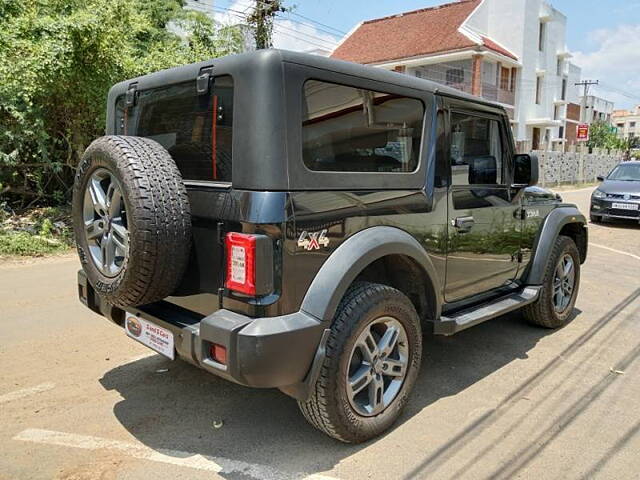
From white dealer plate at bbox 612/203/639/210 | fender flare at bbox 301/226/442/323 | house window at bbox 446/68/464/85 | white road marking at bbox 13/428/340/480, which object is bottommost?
white road marking at bbox 13/428/340/480

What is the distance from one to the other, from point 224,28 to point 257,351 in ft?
43.1

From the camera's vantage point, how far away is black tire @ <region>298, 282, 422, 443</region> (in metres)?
2.62

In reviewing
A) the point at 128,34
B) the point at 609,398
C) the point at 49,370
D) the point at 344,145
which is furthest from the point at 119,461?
the point at 128,34

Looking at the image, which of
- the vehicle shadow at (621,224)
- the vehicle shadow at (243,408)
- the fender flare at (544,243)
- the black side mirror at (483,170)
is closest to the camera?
the vehicle shadow at (243,408)

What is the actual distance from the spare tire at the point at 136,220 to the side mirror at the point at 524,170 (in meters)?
2.73

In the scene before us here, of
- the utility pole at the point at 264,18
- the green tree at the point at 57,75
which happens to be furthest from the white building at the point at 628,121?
the green tree at the point at 57,75

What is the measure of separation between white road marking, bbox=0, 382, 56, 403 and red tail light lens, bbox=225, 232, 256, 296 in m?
1.91

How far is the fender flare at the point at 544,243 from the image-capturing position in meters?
4.43

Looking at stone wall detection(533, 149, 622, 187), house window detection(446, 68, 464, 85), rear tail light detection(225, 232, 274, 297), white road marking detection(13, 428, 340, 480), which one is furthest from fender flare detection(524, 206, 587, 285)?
house window detection(446, 68, 464, 85)

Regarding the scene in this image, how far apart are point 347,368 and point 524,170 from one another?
2.39 m

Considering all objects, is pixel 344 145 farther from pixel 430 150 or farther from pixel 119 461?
pixel 119 461

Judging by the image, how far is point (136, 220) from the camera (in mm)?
2436

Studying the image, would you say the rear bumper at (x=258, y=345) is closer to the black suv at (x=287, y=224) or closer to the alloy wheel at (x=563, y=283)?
the black suv at (x=287, y=224)

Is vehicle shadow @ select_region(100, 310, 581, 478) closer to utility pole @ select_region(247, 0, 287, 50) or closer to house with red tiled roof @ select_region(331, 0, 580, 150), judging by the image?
utility pole @ select_region(247, 0, 287, 50)
